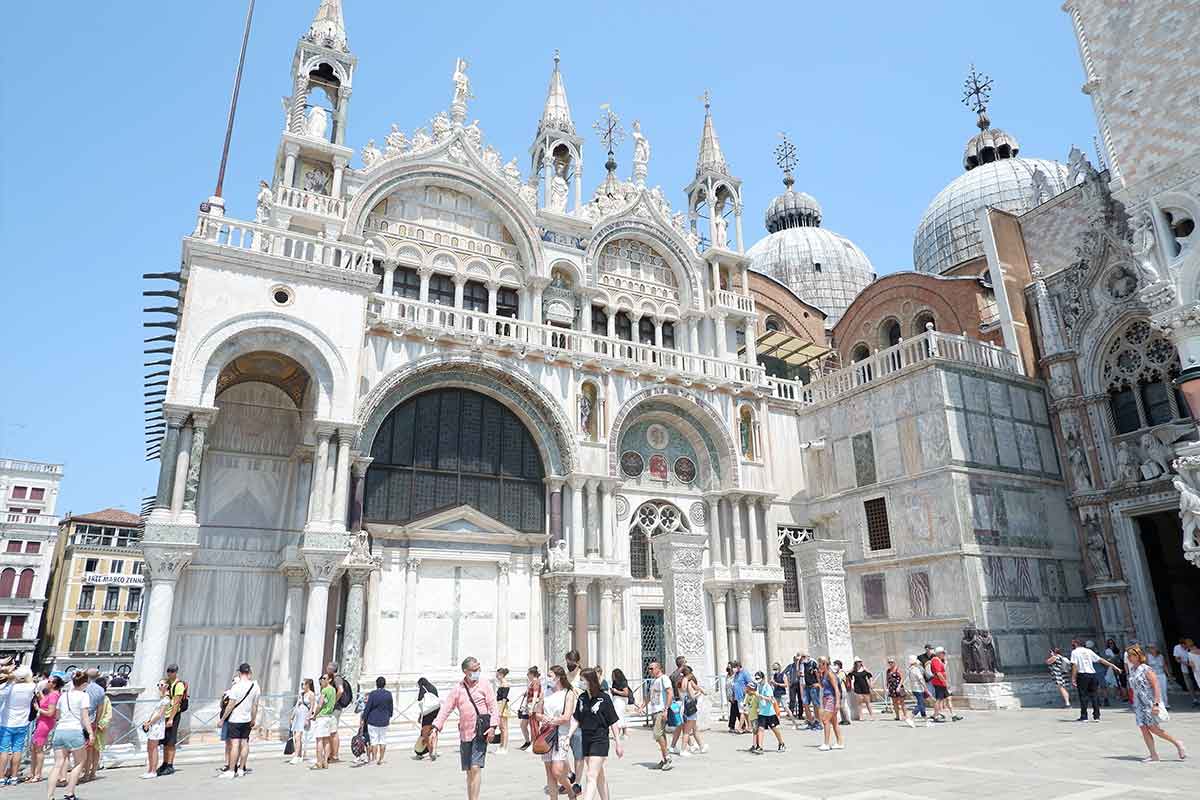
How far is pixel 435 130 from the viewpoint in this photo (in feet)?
75.9

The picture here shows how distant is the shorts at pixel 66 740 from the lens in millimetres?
9383

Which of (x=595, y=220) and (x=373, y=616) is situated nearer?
(x=373, y=616)

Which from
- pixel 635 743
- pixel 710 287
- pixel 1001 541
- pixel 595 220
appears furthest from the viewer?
pixel 710 287

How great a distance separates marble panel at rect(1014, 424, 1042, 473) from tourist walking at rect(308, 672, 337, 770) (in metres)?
19.1

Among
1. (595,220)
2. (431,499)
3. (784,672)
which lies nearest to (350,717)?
(431,499)

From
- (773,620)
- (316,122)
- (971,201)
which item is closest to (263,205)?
(316,122)

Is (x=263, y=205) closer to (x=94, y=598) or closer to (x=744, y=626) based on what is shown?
(x=744, y=626)

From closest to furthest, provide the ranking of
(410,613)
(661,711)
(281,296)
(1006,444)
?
(661,711)
(281,296)
(410,613)
(1006,444)

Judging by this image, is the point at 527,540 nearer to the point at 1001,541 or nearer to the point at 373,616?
the point at 373,616

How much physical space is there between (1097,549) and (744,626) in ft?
32.8

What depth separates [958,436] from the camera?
21.0m

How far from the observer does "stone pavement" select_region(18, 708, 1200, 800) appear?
857 centimetres

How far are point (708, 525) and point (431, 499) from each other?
835 cm

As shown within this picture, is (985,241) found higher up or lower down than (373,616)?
higher up
